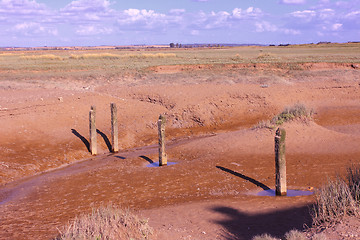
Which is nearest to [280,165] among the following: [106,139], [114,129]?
[114,129]

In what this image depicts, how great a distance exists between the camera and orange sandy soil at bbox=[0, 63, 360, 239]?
903 cm

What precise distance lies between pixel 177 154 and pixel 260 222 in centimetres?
777

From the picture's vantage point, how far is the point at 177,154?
52.1 feet

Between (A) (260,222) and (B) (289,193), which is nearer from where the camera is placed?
(A) (260,222)

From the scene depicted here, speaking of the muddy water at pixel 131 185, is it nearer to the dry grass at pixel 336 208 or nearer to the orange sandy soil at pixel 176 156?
the orange sandy soil at pixel 176 156

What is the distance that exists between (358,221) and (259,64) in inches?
1377

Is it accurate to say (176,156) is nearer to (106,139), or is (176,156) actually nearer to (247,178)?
(247,178)

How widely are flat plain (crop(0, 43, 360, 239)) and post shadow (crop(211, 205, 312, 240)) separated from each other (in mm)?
22

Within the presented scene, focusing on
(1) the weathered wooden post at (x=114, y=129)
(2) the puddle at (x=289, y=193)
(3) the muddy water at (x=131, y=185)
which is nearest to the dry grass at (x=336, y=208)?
(2) the puddle at (x=289, y=193)

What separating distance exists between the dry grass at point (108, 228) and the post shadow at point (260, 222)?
1690 millimetres

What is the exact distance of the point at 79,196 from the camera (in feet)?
37.2

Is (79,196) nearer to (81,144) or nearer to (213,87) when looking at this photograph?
(81,144)

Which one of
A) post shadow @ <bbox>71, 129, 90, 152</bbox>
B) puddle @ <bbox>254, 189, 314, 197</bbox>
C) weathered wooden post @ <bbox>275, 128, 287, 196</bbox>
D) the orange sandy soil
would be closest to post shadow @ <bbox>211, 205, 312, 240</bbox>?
the orange sandy soil

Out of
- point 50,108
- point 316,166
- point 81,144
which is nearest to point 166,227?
point 316,166
